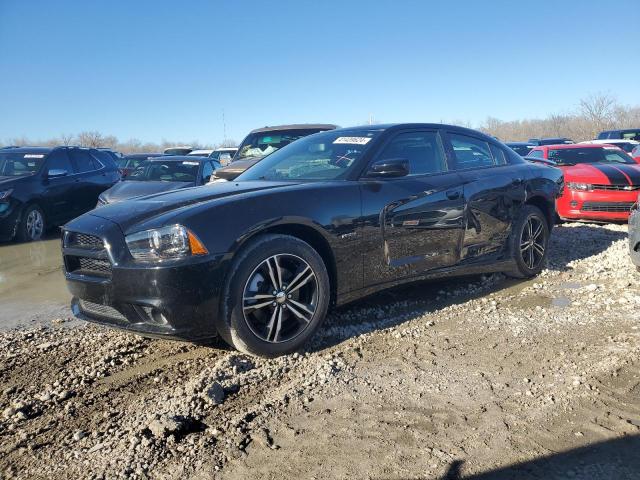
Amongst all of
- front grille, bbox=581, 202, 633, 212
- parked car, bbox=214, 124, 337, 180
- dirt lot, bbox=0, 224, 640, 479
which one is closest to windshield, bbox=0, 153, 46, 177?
parked car, bbox=214, 124, 337, 180

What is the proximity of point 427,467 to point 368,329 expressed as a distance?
1762 mm

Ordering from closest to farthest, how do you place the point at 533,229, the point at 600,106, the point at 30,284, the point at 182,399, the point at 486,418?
1. the point at 486,418
2. the point at 182,399
3. the point at 533,229
4. the point at 30,284
5. the point at 600,106

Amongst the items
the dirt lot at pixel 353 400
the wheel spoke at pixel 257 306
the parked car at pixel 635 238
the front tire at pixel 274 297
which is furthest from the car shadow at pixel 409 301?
the parked car at pixel 635 238

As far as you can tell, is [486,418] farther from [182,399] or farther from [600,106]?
[600,106]

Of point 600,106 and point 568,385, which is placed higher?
point 600,106

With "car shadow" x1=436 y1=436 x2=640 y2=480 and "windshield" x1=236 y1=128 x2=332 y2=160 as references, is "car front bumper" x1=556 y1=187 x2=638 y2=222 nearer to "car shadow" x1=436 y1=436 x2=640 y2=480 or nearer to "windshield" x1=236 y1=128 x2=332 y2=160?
"windshield" x1=236 y1=128 x2=332 y2=160

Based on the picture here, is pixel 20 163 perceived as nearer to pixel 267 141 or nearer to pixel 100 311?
pixel 267 141

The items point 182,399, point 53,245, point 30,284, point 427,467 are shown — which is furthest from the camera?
point 53,245

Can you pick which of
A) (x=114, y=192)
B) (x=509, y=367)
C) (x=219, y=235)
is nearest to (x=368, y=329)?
(x=509, y=367)

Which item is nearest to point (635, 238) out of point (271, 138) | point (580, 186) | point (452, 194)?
point (452, 194)

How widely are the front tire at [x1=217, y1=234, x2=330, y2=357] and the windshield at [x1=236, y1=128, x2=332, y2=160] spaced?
6085 millimetres

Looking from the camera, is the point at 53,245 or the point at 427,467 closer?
the point at 427,467

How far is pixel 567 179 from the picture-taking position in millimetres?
8859

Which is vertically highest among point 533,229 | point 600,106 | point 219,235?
point 600,106
